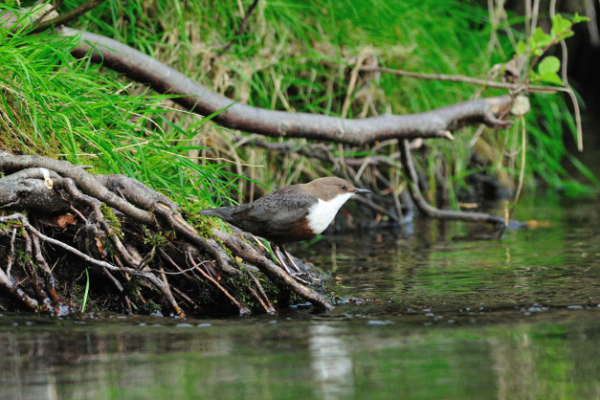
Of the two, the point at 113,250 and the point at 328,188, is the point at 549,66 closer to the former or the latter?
the point at 328,188

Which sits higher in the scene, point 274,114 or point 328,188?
point 274,114

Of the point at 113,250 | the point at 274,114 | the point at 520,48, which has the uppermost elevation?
the point at 520,48

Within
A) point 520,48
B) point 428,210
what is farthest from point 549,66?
point 428,210

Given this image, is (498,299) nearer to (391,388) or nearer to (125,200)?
(391,388)

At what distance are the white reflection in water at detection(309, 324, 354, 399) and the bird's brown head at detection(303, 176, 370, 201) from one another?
3.71 feet

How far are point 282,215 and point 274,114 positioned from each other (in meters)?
1.39

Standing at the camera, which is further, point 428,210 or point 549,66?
point 428,210

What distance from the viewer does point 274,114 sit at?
Result: 504 centimetres

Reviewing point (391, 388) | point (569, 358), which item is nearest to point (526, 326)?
point (569, 358)

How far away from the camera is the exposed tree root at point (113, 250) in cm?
329

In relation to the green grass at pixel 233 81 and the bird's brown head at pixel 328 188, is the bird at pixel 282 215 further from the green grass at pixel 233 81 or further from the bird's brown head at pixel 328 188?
the green grass at pixel 233 81

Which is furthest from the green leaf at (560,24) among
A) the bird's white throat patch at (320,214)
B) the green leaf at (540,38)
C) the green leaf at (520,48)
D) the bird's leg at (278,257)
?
the bird's leg at (278,257)

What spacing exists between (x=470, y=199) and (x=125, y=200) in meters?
5.74

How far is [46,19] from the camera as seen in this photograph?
177 inches
